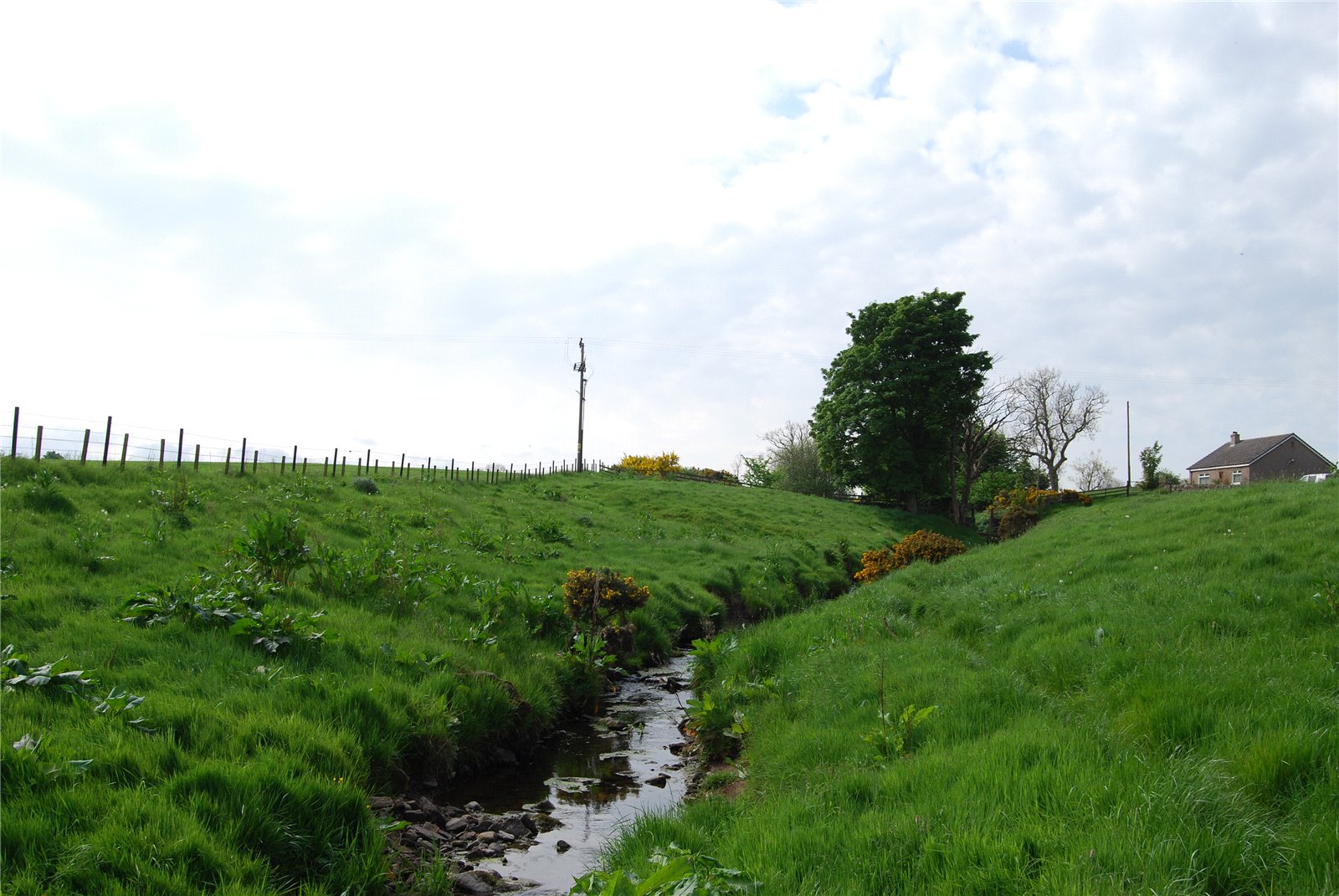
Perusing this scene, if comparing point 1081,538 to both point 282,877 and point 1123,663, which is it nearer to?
point 1123,663

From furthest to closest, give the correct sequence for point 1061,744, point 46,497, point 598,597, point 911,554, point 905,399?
1. point 905,399
2. point 911,554
3. point 46,497
4. point 598,597
5. point 1061,744

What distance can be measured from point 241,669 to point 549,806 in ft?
12.0

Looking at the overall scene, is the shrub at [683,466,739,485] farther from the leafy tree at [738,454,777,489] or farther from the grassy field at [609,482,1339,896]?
the grassy field at [609,482,1339,896]

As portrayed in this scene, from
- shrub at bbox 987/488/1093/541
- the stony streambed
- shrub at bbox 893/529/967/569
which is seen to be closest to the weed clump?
the stony streambed

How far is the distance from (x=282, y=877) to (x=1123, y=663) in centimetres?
784

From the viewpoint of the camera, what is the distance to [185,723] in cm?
645

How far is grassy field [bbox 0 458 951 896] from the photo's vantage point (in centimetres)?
502

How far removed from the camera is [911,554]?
2345 centimetres

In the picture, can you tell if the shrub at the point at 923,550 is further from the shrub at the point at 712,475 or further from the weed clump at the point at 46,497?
the shrub at the point at 712,475

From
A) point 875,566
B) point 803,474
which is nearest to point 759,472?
point 803,474

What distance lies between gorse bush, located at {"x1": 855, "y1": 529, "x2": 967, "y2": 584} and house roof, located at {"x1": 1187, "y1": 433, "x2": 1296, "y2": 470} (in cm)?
6172

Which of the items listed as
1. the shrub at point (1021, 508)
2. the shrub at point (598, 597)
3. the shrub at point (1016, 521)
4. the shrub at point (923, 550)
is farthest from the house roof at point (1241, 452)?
the shrub at point (598, 597)

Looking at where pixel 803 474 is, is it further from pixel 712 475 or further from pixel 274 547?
pixel 274 547

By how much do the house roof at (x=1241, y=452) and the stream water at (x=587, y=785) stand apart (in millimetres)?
77613
